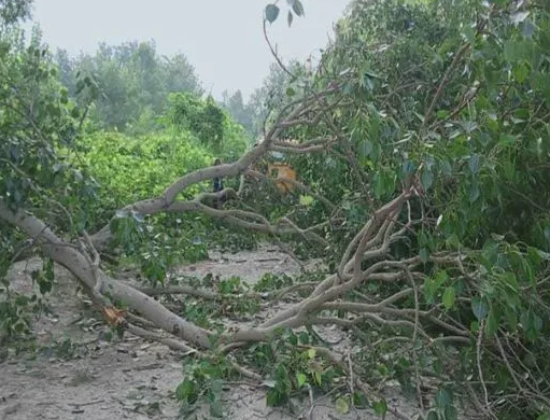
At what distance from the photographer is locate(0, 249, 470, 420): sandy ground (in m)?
2.40

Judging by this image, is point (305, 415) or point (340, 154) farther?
point (340, 154)

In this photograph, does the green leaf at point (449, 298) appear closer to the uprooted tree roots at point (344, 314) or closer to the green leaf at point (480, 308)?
the green leaf at point (480, 308)

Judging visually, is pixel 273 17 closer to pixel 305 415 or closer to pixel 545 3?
pixel 545 3

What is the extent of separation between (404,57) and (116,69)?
704 inches

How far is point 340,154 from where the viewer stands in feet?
10.3

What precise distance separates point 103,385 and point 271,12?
5.68 feet

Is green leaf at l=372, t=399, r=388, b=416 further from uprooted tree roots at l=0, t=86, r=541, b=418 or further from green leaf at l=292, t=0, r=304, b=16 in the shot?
green leaf at l=292, t=0, r=304, b=16

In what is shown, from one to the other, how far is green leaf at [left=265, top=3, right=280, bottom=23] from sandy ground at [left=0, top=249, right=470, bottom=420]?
144 centimetres

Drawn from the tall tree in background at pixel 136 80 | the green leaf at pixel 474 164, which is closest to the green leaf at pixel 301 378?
the green leaf at pixel 474 164

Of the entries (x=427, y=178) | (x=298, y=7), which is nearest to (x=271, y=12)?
(x=298, y=7)

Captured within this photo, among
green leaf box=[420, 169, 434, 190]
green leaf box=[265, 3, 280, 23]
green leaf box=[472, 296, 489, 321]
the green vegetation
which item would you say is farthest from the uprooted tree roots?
green leaf box=[265, 3, 280, 23]

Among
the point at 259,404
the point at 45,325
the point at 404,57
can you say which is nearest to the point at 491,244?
the point at 259,404

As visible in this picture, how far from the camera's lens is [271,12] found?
172 cm

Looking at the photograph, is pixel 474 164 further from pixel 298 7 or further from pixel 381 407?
pixel 381 407
